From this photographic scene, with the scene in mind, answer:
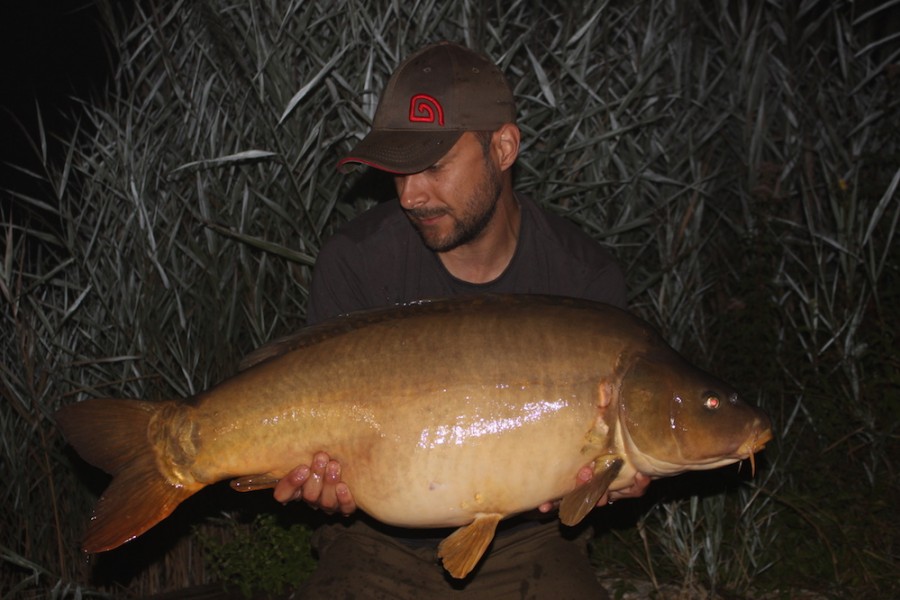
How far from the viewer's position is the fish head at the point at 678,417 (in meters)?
2.11

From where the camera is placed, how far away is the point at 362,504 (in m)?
2.15

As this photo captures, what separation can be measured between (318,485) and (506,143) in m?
1.07

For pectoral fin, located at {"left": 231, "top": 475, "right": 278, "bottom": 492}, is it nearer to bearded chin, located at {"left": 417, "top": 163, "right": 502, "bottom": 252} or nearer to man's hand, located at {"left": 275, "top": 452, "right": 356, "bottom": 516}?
man's hand, located at {"left": 275, "top": 452, "right": 356, "bottom": 516}

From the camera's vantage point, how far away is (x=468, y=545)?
2111mm

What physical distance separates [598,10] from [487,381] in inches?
78.4

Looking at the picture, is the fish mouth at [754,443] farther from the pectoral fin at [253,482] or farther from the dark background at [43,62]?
the dark background at [43,62]

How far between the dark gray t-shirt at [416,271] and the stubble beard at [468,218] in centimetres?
11

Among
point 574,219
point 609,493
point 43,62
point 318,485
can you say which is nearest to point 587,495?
point 609,493

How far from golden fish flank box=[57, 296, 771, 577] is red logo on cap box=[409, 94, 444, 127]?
63 centimetres

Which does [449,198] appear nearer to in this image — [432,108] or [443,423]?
[432,108]

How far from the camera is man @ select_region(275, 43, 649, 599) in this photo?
2.51 meters

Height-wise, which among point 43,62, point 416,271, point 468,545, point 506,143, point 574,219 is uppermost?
point 506,143

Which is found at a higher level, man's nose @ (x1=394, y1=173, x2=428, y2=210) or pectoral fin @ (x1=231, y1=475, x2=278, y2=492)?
man's nose @ (x1=394, y1=173, x2=428, y2=210)

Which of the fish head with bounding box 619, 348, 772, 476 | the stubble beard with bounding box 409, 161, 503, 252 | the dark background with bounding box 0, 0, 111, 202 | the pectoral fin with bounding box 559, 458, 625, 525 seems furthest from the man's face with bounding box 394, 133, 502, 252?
the dark background with bounding box 0, 0, 111, 202
